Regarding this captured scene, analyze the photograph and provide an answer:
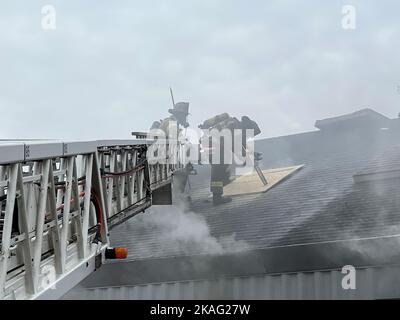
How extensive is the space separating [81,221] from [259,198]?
9.78 metres

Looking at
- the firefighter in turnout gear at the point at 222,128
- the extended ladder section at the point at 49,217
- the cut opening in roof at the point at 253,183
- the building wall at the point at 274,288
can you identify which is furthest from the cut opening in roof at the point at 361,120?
the extended ladder section at the point at 49,217

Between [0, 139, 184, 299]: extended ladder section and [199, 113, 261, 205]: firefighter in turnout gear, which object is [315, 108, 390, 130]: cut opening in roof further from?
[0, 139, 184, 299]: extended ladder section

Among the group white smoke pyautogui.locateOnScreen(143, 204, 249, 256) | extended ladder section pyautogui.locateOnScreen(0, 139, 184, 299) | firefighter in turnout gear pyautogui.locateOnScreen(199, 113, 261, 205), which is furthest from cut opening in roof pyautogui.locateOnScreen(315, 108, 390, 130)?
extended ladder section pyautogui.locateOnScreen(0, 139, 184, 299)

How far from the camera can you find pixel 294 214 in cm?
1177

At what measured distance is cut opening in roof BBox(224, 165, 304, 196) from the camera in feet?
44.7

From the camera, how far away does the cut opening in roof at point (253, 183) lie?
536 inches

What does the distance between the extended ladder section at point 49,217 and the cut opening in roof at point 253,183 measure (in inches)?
351

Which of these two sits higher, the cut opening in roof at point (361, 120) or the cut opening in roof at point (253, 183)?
the cut opening in roof at point (361, 120)

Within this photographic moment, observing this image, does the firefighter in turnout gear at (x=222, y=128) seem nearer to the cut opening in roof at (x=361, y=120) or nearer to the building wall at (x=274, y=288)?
the building wall at (x=274, y=288)
